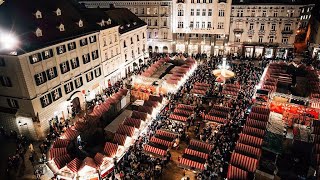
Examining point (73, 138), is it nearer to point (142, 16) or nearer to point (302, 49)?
point (142, 16)

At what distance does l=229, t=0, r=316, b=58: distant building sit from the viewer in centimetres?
5797

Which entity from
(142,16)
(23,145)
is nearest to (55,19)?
(23,145)

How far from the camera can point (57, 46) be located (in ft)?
114

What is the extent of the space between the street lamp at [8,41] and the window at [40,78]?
4.29 m

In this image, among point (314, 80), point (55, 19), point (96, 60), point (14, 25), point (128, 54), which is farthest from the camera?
point (128, 54)

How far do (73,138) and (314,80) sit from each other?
120ft

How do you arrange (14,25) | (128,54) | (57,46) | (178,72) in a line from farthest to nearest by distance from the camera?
1. (128,54)
2. (178,72)
3. (57,46)
4. (14,25)

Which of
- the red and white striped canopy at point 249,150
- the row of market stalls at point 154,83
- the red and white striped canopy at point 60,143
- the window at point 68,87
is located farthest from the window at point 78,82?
the red and white striped canopy at point 249,150

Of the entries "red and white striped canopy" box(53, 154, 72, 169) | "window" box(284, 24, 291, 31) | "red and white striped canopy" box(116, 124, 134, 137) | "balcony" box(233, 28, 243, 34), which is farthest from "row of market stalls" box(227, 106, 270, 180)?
"window" box(284, 24, 291, 31)

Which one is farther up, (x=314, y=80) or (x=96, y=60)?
(x=96, y=60)

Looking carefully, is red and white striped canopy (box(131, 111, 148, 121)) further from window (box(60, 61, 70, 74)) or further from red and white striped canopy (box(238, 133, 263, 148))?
window (box(60, 61, 70, 74))

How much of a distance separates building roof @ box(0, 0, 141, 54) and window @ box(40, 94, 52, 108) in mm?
6487

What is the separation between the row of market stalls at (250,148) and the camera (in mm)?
23328

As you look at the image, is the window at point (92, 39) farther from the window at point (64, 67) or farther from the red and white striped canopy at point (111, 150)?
the red and white striped canopy at point (111, 150)
